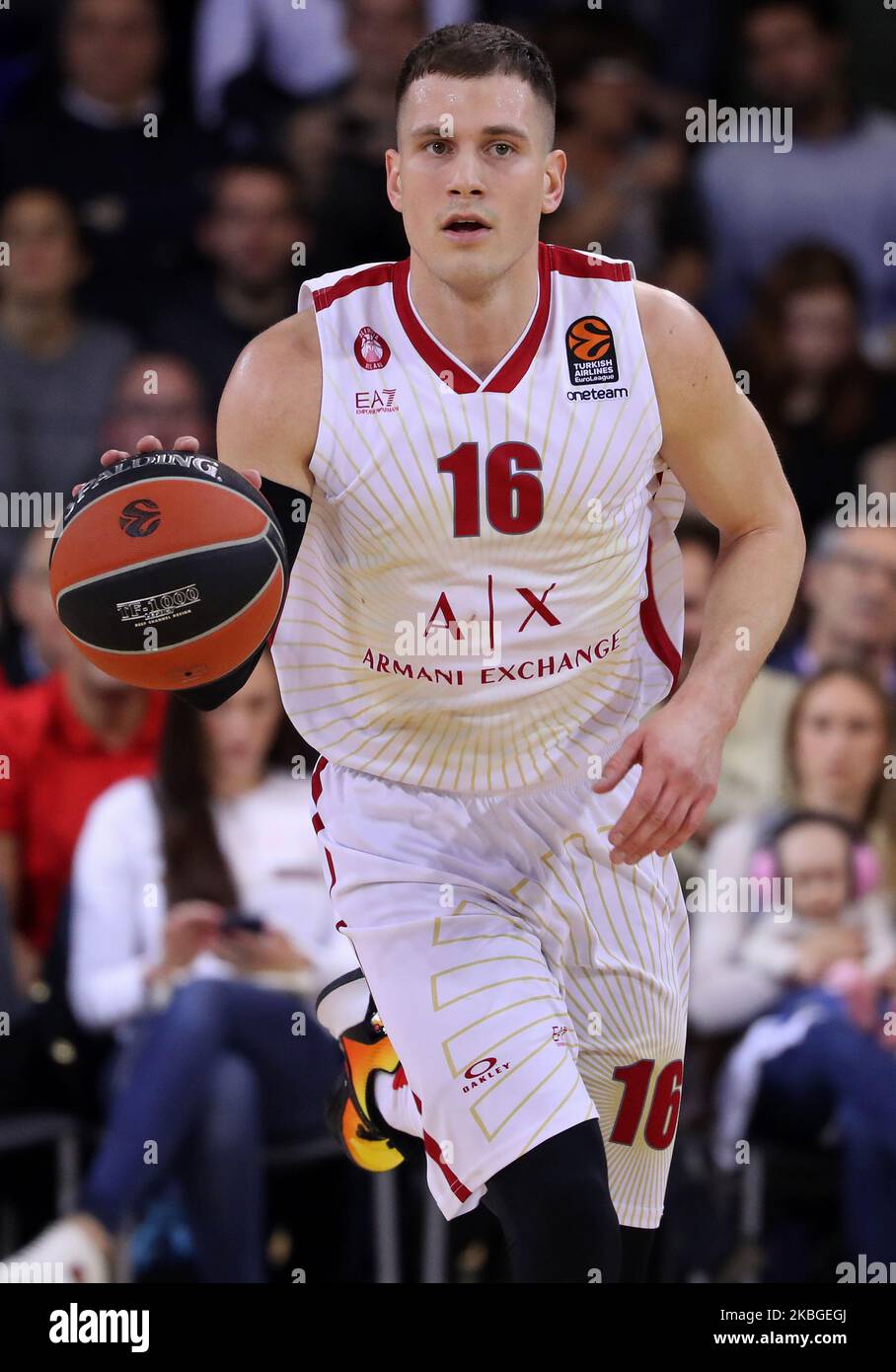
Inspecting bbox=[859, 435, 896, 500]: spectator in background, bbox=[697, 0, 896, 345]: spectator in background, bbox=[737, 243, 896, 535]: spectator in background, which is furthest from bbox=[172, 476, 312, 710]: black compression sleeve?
bbox=[697, 0, 896, 345]: spectator in background

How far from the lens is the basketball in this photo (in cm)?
360

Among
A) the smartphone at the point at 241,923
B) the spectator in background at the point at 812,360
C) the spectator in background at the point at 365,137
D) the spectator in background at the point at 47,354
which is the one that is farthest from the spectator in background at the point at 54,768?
the spectator in background at the point at 812,360

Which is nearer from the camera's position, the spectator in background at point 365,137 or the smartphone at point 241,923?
the smartphone at point 241,923

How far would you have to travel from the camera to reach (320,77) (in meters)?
8.00

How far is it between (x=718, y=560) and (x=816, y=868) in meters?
2.61

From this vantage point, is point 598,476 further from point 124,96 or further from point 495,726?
point 124,96

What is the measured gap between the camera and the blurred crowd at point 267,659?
6.08 meters

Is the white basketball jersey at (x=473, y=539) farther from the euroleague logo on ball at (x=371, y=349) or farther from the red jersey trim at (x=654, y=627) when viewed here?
the red jersey trim at (x=654, y=627)

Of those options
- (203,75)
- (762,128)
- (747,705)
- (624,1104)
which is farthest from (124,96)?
(624,1104)

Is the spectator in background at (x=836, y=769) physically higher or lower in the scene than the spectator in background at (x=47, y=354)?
lower

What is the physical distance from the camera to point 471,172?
375cm

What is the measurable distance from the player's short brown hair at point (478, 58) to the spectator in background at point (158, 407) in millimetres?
3354

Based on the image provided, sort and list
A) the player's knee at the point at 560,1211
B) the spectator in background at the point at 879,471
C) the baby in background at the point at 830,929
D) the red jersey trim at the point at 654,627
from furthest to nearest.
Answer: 1. the spectator in background at the point at 879,471
2. the baby in background at the point at 830,929
3. the red jersey trim at the point at 654,627
4. the player's knee at the point at 560,1211
